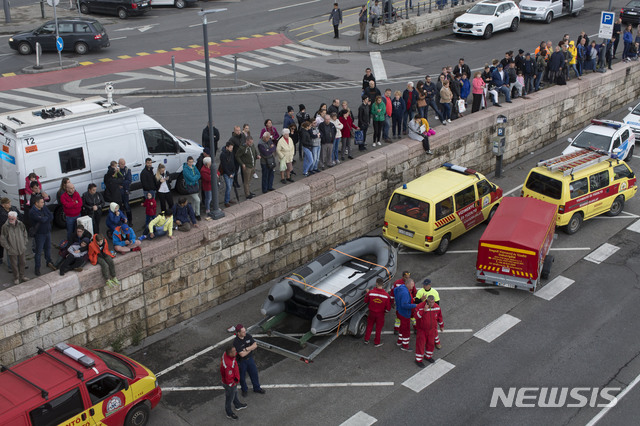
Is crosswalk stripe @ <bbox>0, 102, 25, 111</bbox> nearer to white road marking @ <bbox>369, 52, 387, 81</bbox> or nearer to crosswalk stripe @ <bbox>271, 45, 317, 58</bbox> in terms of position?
crosswalk stripe @ <bbox>271, 45, 317, 58</bbox>

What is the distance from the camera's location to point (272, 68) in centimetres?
3506

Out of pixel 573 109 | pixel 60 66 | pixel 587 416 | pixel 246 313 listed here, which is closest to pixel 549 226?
pixel 587 416

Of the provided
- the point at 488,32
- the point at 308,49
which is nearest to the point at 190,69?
the point at 308,49

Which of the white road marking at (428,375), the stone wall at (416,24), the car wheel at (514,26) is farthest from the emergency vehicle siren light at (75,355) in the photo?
the car wheel at (514,26)

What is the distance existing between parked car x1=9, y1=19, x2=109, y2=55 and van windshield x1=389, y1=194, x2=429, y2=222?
21070 mm

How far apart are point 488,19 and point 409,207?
21.9m

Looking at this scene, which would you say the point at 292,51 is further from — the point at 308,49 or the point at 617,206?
the point at 617,206

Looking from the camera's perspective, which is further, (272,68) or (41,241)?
(272,68)

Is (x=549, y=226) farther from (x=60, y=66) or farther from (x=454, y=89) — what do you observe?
(x=60, y=66)

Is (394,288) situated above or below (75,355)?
below

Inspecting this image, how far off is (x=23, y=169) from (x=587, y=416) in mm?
13444

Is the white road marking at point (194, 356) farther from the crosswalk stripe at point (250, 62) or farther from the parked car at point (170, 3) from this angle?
the parked car at point (170, 3)

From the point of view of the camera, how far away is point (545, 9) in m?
42.2

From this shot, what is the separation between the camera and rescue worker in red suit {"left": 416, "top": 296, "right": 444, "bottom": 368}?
16.2m
